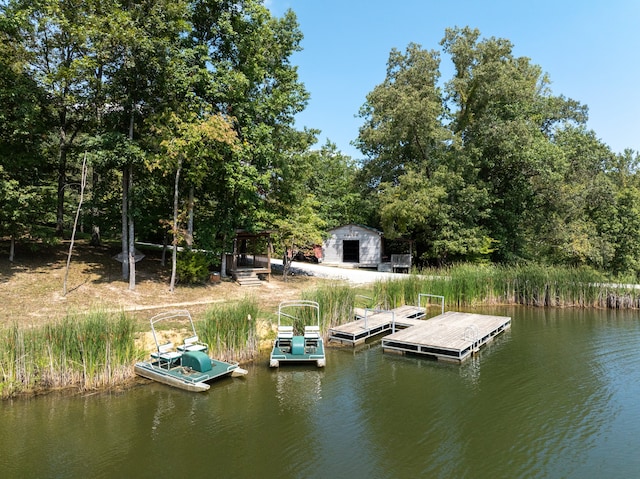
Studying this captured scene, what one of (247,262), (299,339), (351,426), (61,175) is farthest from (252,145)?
(351,426)

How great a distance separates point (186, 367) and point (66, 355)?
2411mm

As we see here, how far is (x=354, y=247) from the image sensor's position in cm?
3141

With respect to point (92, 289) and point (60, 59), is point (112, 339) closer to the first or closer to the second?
point (92, 289)

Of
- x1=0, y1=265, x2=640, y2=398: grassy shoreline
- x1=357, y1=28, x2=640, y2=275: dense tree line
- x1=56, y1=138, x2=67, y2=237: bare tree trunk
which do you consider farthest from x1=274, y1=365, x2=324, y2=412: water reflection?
x1=357, y1=28, x2=640, y2=275: dense tree line

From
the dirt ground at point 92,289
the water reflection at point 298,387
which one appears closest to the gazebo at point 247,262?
the dirt ground at point 92,289

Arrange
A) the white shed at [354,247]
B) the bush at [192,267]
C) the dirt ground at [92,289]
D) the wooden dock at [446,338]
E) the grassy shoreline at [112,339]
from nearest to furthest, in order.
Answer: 1. the grassy shoreline at [112,339]
2. the wooden dock at [446,338]
3. the dirt ground at [92,289]
4. the bush at [192,267]
5. the white shed at [354,247]

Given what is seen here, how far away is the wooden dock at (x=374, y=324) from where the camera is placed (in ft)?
40.9

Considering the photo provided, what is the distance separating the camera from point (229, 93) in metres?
17.6

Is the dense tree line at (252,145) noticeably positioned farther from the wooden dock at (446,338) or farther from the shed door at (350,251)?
the wooden dock at (446,338)

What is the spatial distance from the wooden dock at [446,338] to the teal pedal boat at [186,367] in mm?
4864

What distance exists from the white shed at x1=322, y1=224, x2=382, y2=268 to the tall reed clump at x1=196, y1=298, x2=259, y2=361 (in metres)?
19.8

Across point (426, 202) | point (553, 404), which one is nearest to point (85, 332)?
point (553, 404)

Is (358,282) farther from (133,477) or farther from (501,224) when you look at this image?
(133,477)

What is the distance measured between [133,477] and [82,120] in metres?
18.6
